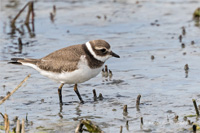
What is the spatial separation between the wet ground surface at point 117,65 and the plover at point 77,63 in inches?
24.9

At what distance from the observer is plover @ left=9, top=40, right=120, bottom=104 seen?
30.4 ft

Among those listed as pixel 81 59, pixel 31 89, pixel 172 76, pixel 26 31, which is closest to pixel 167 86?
pixel 172 76

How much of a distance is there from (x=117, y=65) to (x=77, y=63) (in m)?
3.71

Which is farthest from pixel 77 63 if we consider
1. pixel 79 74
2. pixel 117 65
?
pixel 117 65

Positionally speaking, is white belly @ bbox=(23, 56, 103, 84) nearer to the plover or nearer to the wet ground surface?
the plover

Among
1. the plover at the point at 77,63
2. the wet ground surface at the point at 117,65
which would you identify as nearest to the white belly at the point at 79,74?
the plover at the point at 77,63

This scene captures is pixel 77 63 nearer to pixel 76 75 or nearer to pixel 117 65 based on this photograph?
pixel 76 75

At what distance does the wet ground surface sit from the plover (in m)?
0.63

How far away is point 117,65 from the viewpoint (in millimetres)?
12836

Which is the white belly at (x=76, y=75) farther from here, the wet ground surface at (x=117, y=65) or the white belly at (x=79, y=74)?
the wet ground surface at (x=117, y=65)

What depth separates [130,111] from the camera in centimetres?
899

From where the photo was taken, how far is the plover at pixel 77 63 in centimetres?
926

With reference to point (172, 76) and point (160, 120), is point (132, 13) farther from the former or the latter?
point (160, 120)

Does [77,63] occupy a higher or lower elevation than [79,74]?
higher
